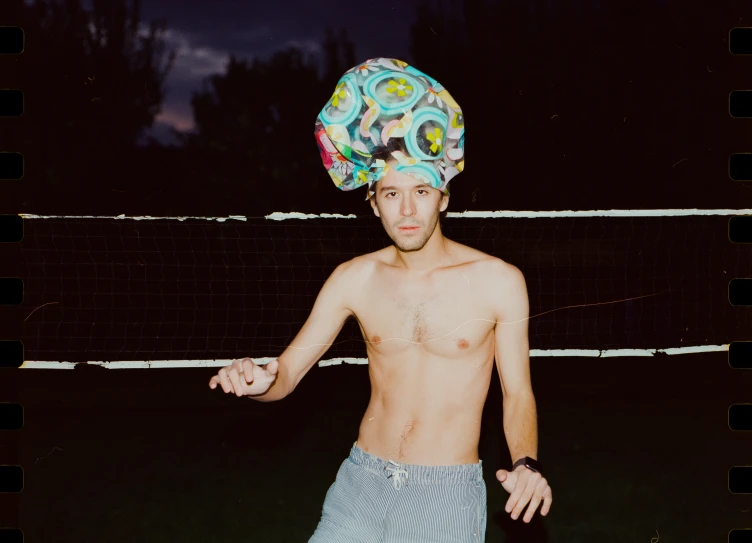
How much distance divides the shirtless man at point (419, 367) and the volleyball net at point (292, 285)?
4956 mm

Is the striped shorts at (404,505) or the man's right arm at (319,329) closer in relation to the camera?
the striped shorts at (404,505)

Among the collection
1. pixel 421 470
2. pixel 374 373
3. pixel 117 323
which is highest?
pixel 374 373

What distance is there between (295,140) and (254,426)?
6300mm

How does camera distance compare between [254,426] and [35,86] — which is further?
[35,86]

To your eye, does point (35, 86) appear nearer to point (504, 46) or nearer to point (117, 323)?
point (117, 323)

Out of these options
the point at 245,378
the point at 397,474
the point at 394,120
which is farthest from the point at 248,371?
the point at 394,120

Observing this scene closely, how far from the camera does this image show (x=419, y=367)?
123 inches

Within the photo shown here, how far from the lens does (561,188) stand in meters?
10.9

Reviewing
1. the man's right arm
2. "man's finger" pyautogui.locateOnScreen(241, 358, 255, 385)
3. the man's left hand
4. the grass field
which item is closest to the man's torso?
the man's right arm

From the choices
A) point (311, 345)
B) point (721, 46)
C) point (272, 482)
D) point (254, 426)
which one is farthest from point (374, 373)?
point (721, 46)

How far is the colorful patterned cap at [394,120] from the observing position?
2.86 m

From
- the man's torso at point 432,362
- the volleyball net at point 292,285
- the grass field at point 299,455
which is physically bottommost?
the grass field at point 299,455

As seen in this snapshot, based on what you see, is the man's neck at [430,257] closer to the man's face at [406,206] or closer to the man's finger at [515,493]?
the man's face at [406,206]

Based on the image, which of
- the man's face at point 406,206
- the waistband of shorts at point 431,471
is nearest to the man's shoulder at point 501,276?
the man's face at point 406,206
